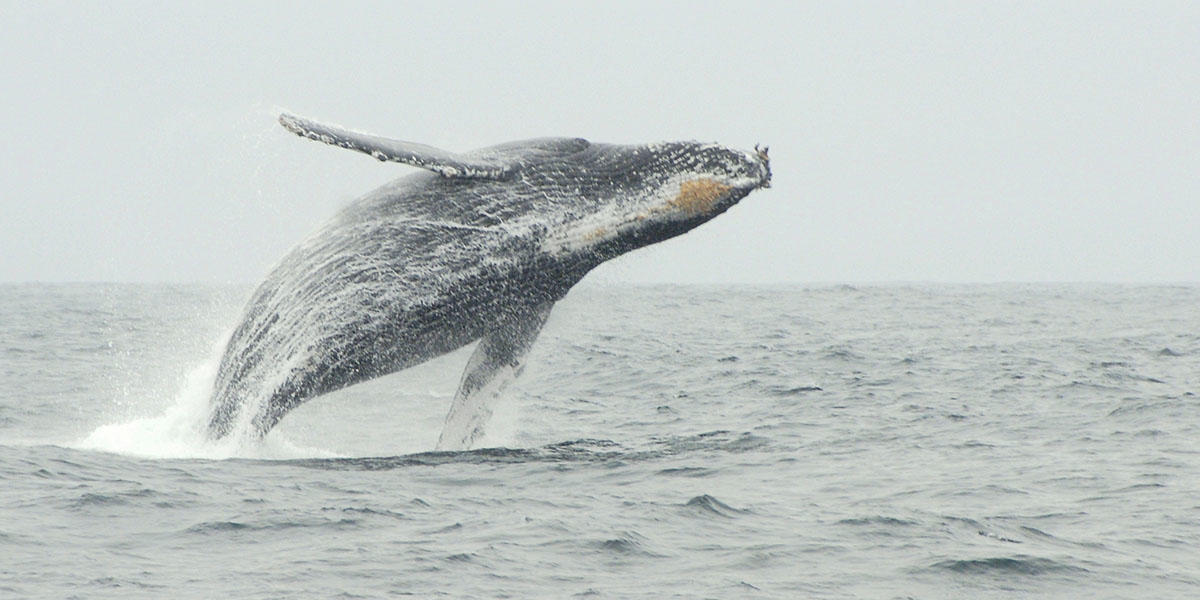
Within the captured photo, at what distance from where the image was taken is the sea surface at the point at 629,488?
33.3 feet

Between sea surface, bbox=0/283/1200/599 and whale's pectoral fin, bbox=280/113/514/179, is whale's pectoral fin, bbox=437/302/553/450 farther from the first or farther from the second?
whale's pectoral fin, bbox=280/113/514/179

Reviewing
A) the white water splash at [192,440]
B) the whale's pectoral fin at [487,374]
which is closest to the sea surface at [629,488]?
the white water splash at [192,440]

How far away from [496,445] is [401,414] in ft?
15.5

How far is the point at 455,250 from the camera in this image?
13.9 metres

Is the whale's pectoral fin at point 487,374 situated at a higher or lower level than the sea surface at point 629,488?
higher

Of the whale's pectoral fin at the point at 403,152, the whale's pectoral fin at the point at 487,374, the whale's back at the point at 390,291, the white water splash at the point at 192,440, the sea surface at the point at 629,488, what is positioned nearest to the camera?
the sea surface at the point at 629,488

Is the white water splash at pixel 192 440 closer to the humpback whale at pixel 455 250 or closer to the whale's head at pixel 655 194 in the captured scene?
the humpback whale at pixel 455 250

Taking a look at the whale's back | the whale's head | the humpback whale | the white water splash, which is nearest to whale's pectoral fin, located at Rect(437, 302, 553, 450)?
the humpback whale

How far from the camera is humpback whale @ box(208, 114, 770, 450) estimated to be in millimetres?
13883

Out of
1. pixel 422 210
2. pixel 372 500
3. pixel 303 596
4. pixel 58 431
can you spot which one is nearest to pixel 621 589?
pixel 303 596

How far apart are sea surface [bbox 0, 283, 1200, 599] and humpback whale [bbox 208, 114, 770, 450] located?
794 mm

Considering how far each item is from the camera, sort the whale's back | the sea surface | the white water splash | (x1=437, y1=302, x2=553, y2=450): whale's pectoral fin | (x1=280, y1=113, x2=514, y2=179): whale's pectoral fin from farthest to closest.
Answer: (x1=437, y1=302, x2=553, y2=450): whale's pectoral fin
the white water splash
the whale's back
(x1=280, y1=113, x2=514, y2=179): whale's pectoral fin
the sea surface

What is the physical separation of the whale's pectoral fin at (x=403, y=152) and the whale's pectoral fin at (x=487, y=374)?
1.52 m

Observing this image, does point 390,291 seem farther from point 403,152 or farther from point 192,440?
point 192,440
